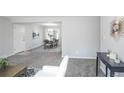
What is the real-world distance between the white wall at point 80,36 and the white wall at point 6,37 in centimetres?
194

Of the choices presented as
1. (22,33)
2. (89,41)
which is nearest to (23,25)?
(22,33)

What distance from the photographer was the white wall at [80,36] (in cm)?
650

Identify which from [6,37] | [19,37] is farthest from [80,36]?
[19,37]

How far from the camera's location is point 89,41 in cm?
661

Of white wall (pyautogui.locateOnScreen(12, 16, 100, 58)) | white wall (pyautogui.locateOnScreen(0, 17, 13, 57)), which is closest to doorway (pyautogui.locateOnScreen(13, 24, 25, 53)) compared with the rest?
white wall (pyautogui.locateOnScreen(0, 17, 13, 57))

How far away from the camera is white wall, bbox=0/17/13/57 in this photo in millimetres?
6445

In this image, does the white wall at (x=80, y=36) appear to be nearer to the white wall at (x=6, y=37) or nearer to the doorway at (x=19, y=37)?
the white wall at (x=6, y=37)

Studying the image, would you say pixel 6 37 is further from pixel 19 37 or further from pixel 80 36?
pixel 80 36

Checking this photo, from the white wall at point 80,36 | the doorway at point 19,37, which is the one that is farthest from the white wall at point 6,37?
the white wall at point 80,36

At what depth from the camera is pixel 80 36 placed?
6.65m

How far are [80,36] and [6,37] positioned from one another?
389cm

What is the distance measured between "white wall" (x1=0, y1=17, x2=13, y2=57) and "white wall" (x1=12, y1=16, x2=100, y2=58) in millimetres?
1937

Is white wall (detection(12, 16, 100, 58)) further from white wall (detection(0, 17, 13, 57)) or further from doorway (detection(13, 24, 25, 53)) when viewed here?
doorway (detection(13, 24, 25, 53))
